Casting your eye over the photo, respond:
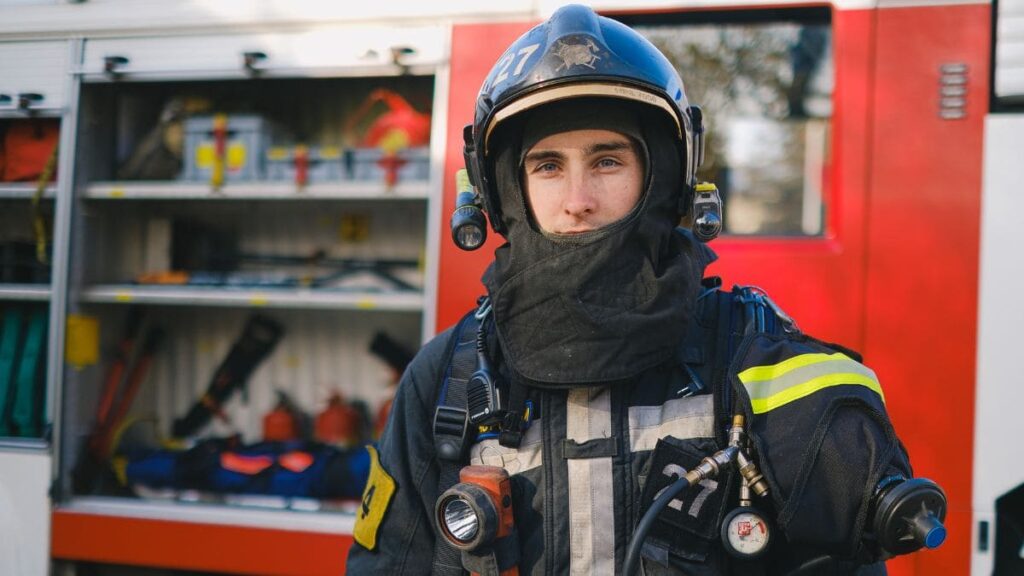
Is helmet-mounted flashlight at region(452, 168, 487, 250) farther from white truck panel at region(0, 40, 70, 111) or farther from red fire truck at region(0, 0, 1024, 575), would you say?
white truck panel at region(0, 40, 70, 111)

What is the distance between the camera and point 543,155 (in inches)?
51.4

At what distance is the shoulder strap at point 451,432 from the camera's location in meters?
1.21

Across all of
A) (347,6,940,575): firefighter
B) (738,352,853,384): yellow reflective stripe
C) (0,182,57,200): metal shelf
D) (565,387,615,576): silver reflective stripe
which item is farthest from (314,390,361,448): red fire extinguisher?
(738,352,853,384): yellow reflective stripe

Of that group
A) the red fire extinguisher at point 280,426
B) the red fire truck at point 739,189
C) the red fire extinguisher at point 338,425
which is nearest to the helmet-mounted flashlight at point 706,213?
the red fire truck at point 739,189

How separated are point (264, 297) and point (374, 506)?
2000mm

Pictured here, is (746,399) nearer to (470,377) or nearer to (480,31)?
(470,377)

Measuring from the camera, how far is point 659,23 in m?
2.62

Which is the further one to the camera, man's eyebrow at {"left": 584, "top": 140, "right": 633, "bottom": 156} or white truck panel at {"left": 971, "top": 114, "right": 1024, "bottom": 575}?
white truck panel at {"left": 971, "top": 114, "right": 1024, "bottom": 575}

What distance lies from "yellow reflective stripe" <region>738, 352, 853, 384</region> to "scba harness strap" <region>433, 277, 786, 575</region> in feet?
0.16

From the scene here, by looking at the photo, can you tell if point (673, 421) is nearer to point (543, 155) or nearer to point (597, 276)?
point (597, 276)

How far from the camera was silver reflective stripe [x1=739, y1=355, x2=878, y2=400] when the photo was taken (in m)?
1.08

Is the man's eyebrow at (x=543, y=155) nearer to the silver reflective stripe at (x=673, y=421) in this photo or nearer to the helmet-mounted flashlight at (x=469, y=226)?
the helmet-mounted flashlight at (x=469, y=226)

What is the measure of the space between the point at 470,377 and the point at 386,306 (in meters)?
1.79

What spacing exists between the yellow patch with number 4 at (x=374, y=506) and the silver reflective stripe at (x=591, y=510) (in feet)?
1.19
